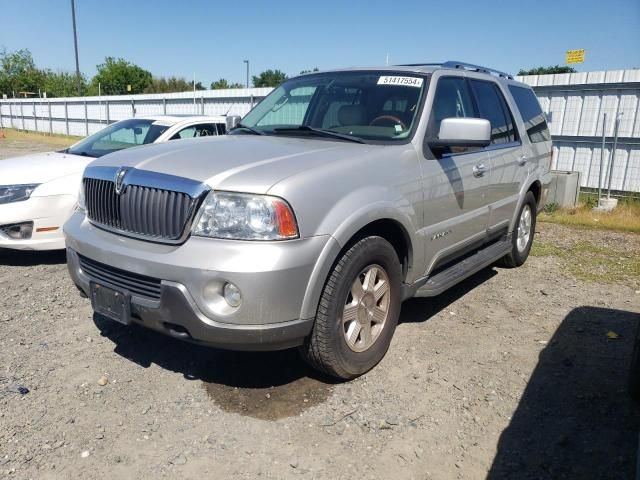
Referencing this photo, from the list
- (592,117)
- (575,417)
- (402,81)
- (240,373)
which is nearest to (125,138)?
(402,81)

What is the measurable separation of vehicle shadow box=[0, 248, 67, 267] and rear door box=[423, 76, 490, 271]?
4.08 metres

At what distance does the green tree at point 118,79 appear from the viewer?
186 ft

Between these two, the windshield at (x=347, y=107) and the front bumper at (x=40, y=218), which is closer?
the windshield at (x=347, y=107)

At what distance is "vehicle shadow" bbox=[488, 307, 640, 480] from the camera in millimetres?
Result: 2631

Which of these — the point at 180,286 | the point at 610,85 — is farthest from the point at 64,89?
the point at 180,286

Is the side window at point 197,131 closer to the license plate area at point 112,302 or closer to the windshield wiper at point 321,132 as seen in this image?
the windshield wiper at point 321,132

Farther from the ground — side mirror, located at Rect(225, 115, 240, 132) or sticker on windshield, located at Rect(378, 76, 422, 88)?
sticker on windshield, located at Rect(378, 76, 422, 88)

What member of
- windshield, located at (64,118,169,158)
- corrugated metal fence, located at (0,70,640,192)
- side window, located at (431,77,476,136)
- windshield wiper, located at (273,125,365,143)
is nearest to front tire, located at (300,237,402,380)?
windshield wiper, located at (273,125,365,143)

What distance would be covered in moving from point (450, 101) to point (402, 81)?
46 cm

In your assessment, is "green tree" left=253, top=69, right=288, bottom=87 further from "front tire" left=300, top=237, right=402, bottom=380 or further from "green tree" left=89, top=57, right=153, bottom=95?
"front tire" left=300, top=237, right=402, bottom=380

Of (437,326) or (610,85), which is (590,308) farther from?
(610,85)

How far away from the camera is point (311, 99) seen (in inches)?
177

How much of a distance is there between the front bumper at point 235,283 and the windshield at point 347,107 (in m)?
1.33

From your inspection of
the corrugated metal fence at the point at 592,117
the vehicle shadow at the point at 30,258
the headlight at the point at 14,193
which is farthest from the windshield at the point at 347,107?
the corrugated metal fence at the point at 592,117
